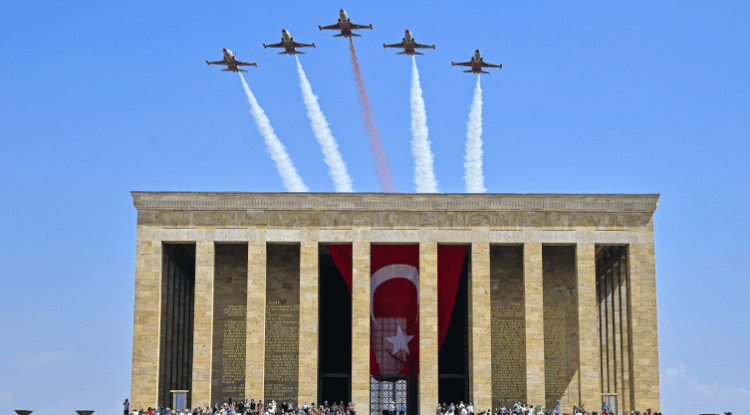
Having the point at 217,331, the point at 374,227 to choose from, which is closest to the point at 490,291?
the point at 374,227

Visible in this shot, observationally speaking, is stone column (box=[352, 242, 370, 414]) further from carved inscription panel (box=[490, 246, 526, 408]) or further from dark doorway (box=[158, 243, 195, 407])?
dark doorway (box=[158, 243, 195, 407])

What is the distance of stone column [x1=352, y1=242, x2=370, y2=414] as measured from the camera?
1822 inches

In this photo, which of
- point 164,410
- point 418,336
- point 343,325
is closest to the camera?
point 164,410

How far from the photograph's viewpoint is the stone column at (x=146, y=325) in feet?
152

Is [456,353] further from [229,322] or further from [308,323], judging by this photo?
[229,322]

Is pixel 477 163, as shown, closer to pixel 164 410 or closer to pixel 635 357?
pixel 635 357

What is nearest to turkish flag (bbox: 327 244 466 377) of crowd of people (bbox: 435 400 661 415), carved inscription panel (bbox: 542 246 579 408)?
crowd of people (bbox: 435 400 661 415)

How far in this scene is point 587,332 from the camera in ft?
154

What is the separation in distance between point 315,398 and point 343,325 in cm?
770

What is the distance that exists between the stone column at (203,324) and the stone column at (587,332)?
57.5 feet

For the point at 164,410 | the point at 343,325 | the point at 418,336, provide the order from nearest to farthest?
the point at 164,410 < the point at 418,336 < the point at 343,325

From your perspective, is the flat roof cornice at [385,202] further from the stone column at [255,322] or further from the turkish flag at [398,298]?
the stone column at [255,322]

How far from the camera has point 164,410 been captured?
147 ft

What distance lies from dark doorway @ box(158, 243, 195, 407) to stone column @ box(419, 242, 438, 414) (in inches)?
451
